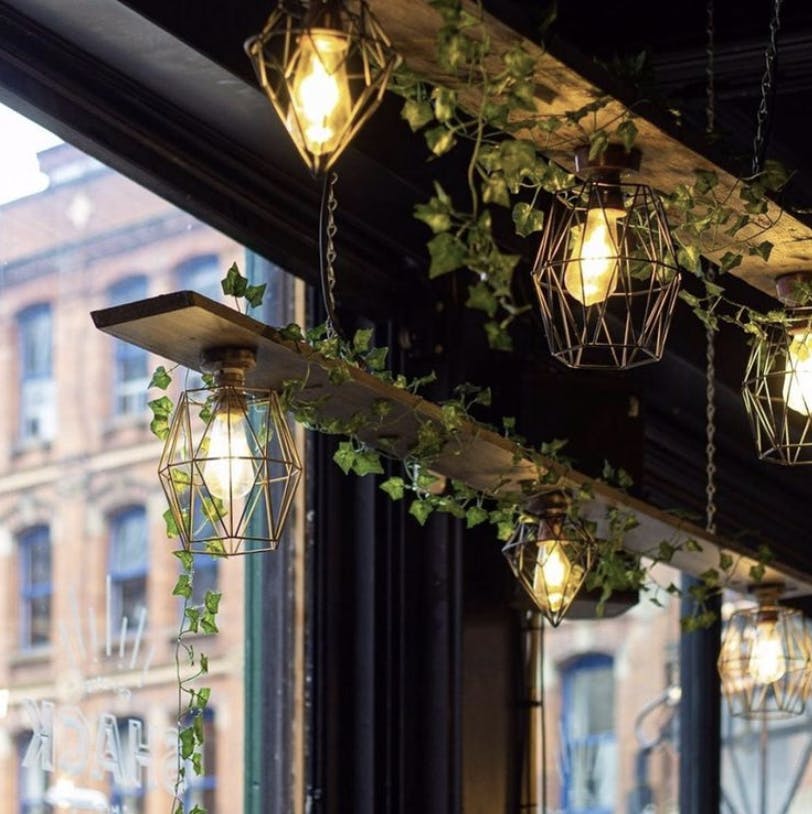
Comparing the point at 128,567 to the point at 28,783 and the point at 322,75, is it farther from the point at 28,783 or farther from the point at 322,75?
the point at 322,75

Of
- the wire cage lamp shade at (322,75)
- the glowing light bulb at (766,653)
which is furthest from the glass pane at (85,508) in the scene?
the wire cage lamp shade at (322,75)

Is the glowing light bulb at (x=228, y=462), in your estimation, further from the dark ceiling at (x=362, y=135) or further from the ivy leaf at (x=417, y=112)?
the dark ceiling at (x=362, y=135)

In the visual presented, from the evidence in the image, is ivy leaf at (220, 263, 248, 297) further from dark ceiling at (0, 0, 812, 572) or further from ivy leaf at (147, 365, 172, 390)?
dark ceiling at (0, 0, 812, 572)

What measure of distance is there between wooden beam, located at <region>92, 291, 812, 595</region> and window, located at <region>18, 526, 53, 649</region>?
844mm

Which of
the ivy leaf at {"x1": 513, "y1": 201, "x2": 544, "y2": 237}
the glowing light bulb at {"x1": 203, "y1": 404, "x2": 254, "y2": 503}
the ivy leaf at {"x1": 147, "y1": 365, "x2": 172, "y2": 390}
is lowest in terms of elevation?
the glowing light bulb at {"x1": 203, "y1": 404, "x2": 254, "y2": 503}

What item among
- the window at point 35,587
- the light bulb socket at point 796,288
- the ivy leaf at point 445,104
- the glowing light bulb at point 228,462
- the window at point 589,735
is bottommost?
the window at point 589,735

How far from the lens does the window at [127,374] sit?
369cm

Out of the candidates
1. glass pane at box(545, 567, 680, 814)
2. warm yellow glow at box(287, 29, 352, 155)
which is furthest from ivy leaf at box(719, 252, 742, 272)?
glass pane at box(545, 567, 680, 814)

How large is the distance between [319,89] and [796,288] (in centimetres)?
109

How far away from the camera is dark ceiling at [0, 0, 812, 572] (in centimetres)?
337

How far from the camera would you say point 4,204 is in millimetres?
3480

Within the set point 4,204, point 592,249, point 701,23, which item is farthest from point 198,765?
point 701,23

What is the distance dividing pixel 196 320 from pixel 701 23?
2.41m

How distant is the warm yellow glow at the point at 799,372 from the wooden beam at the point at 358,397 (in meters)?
0.45
